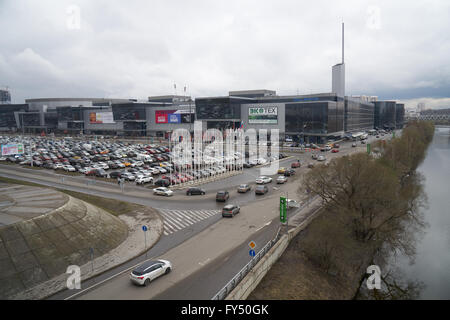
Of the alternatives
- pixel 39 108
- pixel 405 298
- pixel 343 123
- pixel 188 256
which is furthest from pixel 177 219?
pixel 39 108

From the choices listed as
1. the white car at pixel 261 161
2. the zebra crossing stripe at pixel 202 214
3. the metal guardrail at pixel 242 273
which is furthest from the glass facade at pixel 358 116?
the metal guardrail at pixel 242 273

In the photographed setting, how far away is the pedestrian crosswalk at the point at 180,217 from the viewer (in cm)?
2019

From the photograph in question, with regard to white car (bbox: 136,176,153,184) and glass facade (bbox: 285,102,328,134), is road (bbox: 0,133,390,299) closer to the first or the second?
white car (bbox: 136,176,153,184)

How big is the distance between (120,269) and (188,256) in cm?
330

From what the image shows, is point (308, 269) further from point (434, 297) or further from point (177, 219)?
point (177, 219)

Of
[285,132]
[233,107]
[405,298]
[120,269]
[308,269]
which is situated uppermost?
[233,107]

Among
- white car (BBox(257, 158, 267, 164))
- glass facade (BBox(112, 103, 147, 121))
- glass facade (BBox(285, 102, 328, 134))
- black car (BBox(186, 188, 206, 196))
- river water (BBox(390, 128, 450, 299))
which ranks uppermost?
glass facade (BBox(112, 103, 147, 121))

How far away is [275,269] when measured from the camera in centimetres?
1611

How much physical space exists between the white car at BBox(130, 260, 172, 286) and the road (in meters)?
0.26

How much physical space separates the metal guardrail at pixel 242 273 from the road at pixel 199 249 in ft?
1.93

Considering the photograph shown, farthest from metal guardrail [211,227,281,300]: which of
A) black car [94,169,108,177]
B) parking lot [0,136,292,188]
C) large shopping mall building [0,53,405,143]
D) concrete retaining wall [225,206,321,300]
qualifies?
large shopping mall building [0,53,405,143]

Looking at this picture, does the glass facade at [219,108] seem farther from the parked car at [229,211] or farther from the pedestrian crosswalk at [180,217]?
the parked car at [229,211]

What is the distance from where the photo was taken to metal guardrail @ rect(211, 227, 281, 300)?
38.2ft

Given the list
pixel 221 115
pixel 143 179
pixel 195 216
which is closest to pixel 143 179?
pixel 143 179
